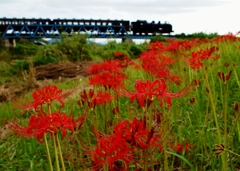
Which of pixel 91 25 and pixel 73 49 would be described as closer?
pixel 73 49

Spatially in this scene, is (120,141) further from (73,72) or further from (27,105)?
(73,72)

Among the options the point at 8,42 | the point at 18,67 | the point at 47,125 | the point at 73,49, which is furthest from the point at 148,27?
the point at 47,125

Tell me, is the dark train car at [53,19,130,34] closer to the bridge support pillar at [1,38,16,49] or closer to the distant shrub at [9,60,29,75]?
the bridge support pillar at [1,38,16,49]

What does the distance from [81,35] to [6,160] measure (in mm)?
10977

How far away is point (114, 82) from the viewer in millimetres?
2236

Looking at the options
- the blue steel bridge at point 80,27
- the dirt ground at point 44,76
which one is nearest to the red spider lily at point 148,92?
the dirt ground at point 44,76

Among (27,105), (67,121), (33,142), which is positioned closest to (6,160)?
(33,142)

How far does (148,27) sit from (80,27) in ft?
20.3

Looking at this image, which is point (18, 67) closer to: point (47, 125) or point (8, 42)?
point (47, 125)

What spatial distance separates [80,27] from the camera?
27.6 m

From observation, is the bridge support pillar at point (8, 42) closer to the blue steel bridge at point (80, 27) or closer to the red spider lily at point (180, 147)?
the blue steel bridge at point (80, 27)

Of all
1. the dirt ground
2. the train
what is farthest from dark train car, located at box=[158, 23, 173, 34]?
the dirt ground

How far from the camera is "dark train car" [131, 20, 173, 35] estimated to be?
28859 mm

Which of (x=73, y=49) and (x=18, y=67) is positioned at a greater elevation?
(x=73, y=49)
